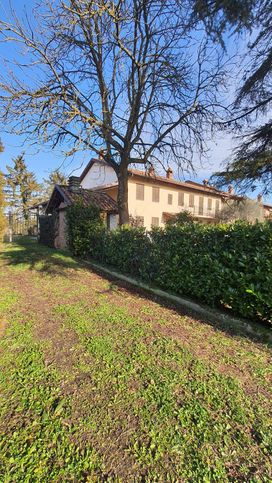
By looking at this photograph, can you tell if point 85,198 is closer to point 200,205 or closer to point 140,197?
point 140,197

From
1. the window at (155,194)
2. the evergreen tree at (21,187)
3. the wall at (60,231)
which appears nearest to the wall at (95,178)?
the window at (155,194)

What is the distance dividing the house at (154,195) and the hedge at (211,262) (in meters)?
10.2

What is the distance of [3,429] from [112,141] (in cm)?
930

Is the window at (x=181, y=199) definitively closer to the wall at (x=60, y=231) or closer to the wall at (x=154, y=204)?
the wall at (x=154, y=204)

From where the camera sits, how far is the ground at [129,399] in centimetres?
167

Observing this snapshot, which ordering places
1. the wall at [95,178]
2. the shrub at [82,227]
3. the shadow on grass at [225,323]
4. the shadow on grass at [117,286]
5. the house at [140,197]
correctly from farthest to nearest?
the wall at [95,178]
the house at [140,197]
the shrub at [82,227]
the shadow on grass at [117,286]
the shadow on grass at [225,323]

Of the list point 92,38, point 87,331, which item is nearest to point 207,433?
point 87,331

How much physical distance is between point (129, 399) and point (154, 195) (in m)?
19.4

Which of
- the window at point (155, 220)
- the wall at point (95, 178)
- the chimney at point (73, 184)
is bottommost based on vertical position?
the window at point (155, 220)

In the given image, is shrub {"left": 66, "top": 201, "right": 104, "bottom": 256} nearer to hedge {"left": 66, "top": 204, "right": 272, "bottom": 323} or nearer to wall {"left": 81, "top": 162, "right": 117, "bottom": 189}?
hedge {"left": 66, "top": 204, "right": 272, "bottom": 323}

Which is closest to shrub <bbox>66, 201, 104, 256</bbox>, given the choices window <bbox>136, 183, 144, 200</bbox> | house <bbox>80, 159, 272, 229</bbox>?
house <bbox>80, 159, 272, 229</bbox>

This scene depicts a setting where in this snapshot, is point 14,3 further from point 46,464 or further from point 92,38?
point 46,464

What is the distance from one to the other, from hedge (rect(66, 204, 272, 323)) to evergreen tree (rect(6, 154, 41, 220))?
27396 millimetres

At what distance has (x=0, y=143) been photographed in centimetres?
1026
